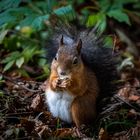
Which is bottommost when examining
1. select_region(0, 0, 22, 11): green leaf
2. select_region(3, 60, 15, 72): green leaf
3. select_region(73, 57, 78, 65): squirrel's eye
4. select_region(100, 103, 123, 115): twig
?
select_region(100, 103, 123, 115): twig

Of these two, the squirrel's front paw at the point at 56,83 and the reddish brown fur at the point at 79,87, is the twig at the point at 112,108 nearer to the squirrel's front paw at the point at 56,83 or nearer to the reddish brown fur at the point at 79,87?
the reddish brown fur at the point at 79,87

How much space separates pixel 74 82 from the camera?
11.6ft

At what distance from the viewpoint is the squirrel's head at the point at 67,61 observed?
3.50 m

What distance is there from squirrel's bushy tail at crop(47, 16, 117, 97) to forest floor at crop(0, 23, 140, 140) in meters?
0.17

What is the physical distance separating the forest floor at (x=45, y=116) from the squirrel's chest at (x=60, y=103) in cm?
7

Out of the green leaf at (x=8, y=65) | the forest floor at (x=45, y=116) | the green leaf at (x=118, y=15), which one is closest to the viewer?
the forest floor at (x=45, y=116)

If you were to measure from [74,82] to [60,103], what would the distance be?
0.18m

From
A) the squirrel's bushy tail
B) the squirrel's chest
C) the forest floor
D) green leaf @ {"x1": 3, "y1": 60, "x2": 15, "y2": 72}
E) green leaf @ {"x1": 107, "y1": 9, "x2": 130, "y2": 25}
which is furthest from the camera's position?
green leaf @ {"x1": 107, "y1": 9, "x2": 130, "y2": 25}

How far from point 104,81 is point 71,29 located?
0.46 metres

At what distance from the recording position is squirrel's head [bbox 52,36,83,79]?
3.50 meters

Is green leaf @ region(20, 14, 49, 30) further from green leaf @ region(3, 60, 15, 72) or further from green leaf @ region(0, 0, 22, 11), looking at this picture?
green leaf @ region(3, 60, 15, 72)

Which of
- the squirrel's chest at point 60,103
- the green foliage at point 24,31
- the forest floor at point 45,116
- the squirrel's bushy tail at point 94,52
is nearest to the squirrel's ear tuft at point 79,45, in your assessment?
the squirrel's bushy tail at point 94,52

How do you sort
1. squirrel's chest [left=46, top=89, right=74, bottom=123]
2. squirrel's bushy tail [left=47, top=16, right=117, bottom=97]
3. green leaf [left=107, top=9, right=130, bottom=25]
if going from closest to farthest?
squirrel's chest [left=46, top=89, right=74, bottom=123] → squirrel's bushy tail [left=47, top=16, right=117, bottom=97] → green leaf [left=107, top=9, right=130, bottom=25]

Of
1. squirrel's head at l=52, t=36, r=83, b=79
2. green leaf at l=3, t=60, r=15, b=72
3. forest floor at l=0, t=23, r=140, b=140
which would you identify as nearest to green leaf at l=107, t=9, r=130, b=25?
forest floor at l=0, t=23, r=140, b=140
